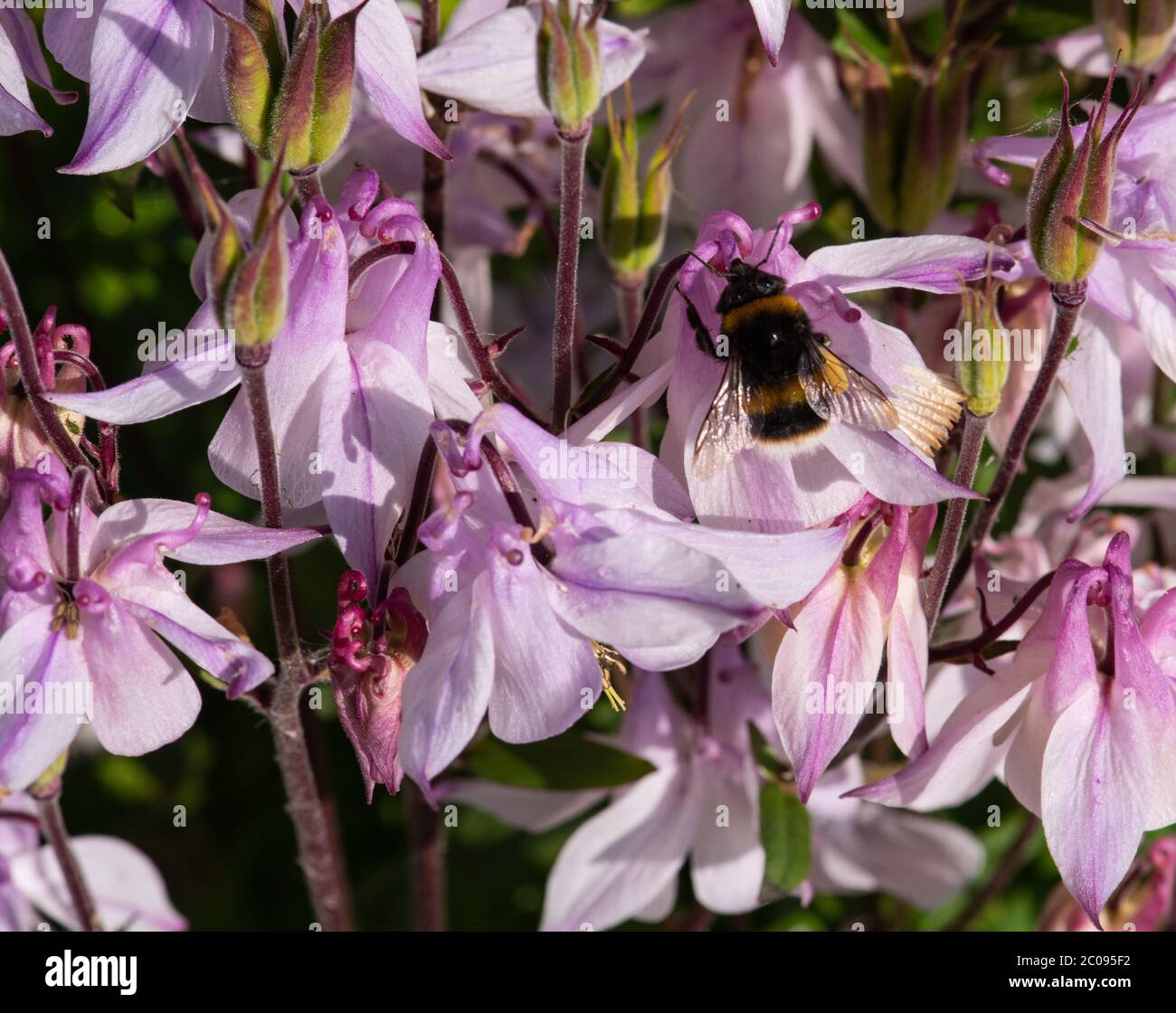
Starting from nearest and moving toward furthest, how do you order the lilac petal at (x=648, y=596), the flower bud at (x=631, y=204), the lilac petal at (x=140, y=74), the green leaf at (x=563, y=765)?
the lilac petal at (x=648, y=596) < the lilac petal at (x=140, y=74) < the flower bud at (x=631, y=204) < the green leaf at (x=563, y=765)

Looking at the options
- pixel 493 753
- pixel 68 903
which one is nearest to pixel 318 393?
pixel 493 753

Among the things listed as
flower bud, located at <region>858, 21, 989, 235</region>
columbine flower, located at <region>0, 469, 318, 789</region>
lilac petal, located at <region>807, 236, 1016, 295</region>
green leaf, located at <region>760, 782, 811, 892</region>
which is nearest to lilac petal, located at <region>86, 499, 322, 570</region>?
columbine flower, located at <region>0, 469, 318, 789</region>

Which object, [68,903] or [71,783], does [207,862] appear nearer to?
[71,783]

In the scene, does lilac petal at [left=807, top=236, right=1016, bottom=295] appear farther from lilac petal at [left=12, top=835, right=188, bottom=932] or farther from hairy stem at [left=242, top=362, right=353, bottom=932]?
lilac petal at [left=12, top=835, right=188, bottom=932]

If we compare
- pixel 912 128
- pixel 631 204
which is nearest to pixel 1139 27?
pixel 912 128

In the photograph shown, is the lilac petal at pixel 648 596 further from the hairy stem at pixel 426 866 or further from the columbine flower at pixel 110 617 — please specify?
the hairy stem at pixel 426 866

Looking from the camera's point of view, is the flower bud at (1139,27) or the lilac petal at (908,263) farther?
the flower bud at (1139,27)

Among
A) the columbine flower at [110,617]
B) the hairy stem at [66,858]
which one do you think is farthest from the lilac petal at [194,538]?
the hairy stem at [66,858]

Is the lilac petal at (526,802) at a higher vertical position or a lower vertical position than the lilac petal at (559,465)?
lower
